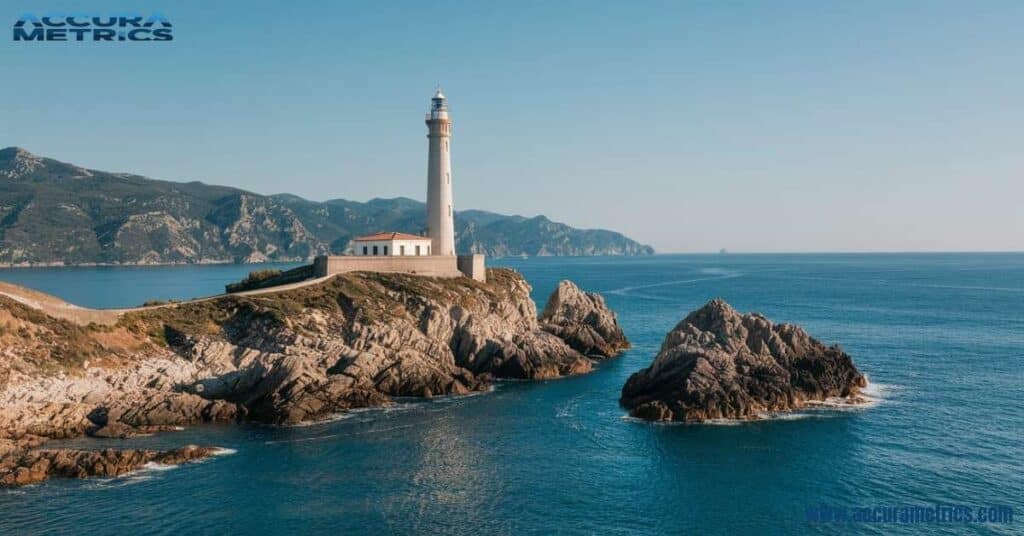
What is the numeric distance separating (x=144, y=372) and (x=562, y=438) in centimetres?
3212

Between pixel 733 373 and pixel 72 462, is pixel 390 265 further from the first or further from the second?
pixel 72 462

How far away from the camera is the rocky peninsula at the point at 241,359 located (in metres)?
49.0

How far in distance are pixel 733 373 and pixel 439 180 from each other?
44061 millimetres

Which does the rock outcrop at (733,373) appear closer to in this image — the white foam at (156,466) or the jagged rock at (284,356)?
the jagged rock at (284,356)

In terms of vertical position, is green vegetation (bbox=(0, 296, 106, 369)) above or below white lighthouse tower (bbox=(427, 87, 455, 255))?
below

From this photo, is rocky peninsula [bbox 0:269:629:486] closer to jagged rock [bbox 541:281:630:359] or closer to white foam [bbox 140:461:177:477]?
white foam [bbox 140:461:177:477]

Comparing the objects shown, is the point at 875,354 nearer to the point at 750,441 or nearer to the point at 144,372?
the point at 750,441

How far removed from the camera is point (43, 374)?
51031mm

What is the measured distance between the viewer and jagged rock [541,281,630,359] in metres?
85.0

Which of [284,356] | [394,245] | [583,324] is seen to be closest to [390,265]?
[394,245]

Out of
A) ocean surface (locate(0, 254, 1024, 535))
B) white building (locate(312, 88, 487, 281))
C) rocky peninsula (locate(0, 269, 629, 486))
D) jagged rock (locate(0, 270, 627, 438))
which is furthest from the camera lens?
white building (locate(312, 88, 487, 281))

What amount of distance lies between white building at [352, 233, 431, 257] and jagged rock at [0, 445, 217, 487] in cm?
4287

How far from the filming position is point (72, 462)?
41.2m

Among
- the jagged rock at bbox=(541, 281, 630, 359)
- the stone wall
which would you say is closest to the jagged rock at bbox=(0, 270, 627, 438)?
the jagged rock at bbox=(541, 281, 630, 359)
